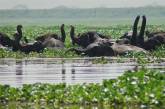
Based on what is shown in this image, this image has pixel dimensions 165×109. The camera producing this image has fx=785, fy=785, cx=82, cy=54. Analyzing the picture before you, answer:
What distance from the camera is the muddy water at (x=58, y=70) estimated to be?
25595 millimetres

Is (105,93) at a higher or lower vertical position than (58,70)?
higher

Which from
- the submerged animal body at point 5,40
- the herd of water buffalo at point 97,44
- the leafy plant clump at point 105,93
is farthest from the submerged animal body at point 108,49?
the leafy plant clump at point 105,93

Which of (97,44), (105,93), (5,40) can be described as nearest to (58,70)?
(97,44)

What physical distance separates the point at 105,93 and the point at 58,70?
10916 mm

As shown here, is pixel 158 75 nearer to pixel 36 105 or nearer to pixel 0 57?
pixel 36 105

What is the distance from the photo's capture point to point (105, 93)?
18.9m

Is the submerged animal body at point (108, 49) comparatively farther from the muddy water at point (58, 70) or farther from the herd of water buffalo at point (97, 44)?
the muddy water at point (58, 70)

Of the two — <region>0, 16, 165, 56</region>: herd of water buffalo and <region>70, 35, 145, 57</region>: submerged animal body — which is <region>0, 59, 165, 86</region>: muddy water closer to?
<region>70, 35, 145, 57</region>: submerged animal body

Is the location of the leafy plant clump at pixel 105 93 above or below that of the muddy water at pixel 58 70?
above

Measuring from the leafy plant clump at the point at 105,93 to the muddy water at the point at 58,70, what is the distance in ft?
13.9

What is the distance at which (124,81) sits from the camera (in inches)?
766

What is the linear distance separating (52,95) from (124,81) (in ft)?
5.95

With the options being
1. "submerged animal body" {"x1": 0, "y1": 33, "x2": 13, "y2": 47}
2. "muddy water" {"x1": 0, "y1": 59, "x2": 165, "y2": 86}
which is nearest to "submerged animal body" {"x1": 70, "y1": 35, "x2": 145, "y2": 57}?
"muddy water" {"x1": 0, "y1": 59, "x2": 165, "y2": 86}

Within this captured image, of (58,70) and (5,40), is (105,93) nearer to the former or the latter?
(58,70)
